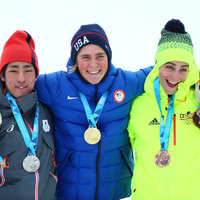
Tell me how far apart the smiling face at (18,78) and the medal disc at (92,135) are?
0.73m

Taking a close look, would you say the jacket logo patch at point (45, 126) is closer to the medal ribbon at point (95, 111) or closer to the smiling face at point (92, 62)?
the medal ribbon at point (95, 111)

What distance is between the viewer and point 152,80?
2912 mm

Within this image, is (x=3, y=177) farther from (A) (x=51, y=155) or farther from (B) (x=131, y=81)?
(B) (x=131, y=81)

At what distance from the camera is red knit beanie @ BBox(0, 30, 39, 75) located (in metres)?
2.74

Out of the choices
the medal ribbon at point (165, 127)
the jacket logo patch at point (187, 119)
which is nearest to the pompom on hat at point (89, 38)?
the medal ribbon at point (165, 127)

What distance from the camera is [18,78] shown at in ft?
8.94

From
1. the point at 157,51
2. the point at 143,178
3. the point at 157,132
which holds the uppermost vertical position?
the point at 157,51

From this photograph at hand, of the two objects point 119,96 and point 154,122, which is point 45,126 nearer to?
point 119,96

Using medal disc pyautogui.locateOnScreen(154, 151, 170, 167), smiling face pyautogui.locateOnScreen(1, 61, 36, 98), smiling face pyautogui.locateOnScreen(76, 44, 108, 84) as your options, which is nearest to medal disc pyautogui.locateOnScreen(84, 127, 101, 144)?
smiling face pyautogui.locateOnScreen(76, 44, 108, 84)

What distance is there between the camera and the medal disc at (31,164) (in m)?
2.54

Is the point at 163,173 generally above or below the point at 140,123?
below

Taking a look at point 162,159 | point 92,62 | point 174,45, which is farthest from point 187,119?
point 92,62

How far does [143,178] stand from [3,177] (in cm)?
128

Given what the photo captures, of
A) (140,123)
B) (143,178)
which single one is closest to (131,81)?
(140,123)
